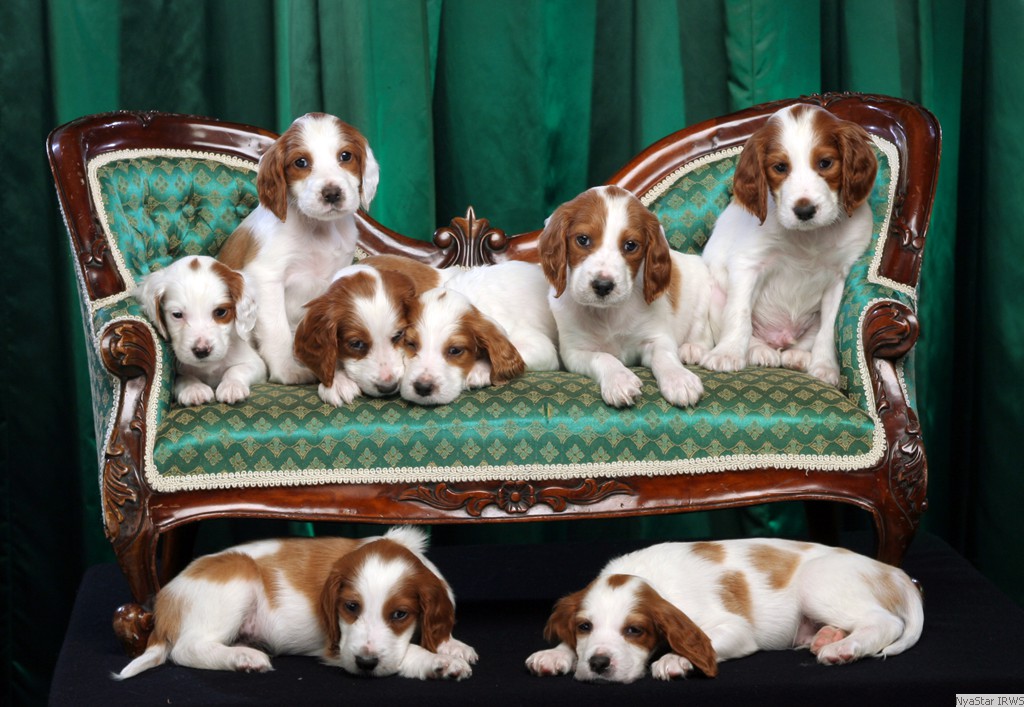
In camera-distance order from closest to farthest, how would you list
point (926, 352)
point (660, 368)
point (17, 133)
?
point (660, 368)
point (17, 133)
point (926, 352)

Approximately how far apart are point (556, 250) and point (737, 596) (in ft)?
4.07

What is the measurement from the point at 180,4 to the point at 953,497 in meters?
3.95

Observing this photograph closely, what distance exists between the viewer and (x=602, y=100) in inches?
208

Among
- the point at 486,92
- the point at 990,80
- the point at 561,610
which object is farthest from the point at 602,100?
the point at 561,610

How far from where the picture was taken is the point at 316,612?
11.1ft

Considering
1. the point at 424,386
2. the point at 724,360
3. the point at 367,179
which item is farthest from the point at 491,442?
the point at 367,179

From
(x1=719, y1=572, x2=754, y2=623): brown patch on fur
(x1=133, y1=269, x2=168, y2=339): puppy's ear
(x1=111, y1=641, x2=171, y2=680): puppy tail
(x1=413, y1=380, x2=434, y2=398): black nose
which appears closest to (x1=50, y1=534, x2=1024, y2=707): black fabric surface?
(x1=111, y1=641, x2=171, y2=680): puppy tail

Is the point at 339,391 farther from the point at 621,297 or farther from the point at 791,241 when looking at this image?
the point at 791,241

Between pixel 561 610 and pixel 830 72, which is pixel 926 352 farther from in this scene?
pixel 561 610

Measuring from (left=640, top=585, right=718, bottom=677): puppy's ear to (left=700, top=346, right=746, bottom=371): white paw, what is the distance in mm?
1055

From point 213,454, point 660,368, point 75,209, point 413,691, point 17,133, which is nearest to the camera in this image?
point 413,691

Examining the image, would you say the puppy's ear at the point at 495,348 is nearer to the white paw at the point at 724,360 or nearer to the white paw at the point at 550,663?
the white paw at the point at 724,360

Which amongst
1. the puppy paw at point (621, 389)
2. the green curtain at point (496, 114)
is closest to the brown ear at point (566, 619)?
the puppy paw at point (621, 389)

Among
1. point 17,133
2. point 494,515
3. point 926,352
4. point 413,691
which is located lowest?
point 413,691
